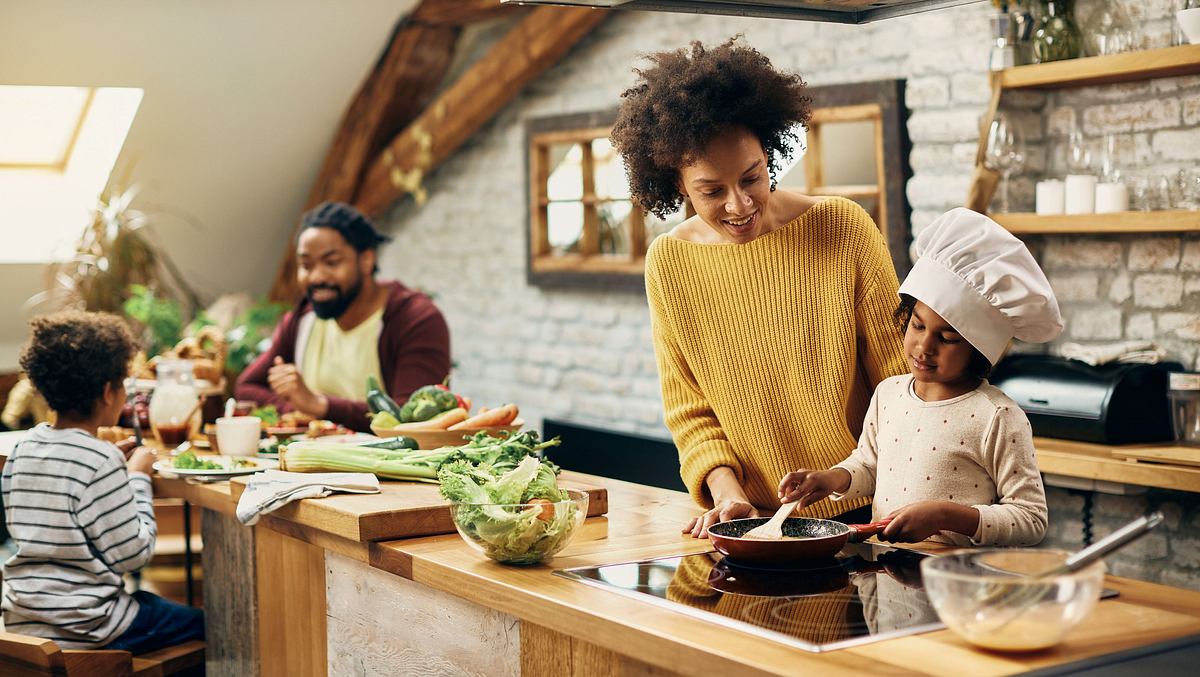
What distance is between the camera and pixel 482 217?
698cm

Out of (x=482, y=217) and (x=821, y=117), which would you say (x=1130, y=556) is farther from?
(x=482, y=217)

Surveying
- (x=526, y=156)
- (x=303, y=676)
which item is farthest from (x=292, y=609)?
(x=526, y=156)

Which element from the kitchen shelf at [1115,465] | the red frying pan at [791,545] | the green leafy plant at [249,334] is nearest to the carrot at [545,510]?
the red frying pan at [791,545]

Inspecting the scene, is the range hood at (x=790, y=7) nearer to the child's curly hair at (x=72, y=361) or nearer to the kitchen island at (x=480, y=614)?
the kitchen island at (x=480, y=614)

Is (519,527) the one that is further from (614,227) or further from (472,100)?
(472,100)

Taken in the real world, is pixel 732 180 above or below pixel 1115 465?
above

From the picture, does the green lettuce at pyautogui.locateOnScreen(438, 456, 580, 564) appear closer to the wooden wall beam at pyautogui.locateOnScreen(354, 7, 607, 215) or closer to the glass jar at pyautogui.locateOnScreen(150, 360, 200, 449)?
the glass jar at pyautogui.locateOnScreen(150, 360, 200, 449)

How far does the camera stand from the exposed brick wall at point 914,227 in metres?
3.87

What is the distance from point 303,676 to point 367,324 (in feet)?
5.88

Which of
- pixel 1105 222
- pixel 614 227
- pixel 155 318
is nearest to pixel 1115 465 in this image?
pixel 1105 222

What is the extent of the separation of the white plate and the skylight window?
12.1 feet

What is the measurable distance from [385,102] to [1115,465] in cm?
453

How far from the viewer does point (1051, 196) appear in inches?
158

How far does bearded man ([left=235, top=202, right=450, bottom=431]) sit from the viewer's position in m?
4.25
